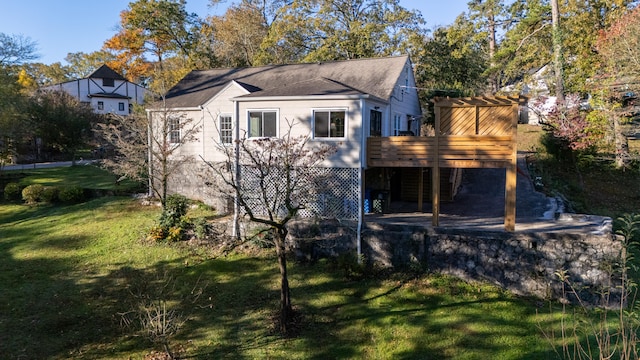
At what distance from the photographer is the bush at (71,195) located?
19862mm

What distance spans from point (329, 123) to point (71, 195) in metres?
Result: 13.8

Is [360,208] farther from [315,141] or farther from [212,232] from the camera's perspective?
[212,232]

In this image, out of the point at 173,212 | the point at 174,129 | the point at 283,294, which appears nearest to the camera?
the point at 283,294

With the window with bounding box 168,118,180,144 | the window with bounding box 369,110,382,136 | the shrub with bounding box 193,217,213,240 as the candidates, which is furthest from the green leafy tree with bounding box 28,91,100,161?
the window with bounding box 369,110,382,136

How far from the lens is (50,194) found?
65.7ft

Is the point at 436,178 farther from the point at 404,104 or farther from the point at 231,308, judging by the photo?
the point at 231,308

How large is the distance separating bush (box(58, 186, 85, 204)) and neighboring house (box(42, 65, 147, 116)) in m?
25.5

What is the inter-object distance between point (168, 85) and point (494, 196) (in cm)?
2632

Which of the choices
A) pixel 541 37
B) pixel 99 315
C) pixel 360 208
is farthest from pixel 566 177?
pixel 99 315

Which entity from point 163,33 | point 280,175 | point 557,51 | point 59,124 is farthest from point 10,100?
point 557,51

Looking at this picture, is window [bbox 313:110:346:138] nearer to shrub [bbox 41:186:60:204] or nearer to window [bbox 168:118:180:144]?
window [bbox 168:118:180:144]

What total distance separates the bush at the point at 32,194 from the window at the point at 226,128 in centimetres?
1035

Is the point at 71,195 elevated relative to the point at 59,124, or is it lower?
lower

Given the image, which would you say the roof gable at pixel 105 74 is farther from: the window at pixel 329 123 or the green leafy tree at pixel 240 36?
the window at pixel 329 123
